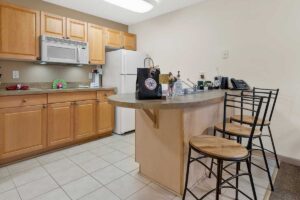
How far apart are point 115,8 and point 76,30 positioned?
823 mm

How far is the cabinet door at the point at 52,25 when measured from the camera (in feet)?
9.32

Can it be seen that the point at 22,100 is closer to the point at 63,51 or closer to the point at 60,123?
the point at 60,123

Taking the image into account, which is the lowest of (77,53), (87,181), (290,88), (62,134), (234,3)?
(87,181)

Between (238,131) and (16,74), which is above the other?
(16,74)

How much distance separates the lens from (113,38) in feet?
12.5

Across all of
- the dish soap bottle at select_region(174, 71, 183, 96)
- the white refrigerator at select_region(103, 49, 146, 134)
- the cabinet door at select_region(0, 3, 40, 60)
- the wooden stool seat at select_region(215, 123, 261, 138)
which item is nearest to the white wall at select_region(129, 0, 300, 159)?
the white refrigerator at select_region(103, 49, 146, 134)

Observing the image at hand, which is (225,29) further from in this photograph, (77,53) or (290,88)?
(77,53)

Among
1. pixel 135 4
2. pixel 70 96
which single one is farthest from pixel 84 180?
pixel 135 4

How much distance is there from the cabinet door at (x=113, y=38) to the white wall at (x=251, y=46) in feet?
3.45

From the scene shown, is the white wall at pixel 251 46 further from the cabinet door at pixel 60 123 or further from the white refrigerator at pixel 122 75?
the cabinet door at pixel 60 123

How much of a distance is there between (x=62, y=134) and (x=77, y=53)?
4.55 feet

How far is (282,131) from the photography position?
2531 millimetres

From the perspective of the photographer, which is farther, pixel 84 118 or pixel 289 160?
pixel 84 118

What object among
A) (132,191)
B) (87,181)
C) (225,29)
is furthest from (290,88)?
(87,181)
